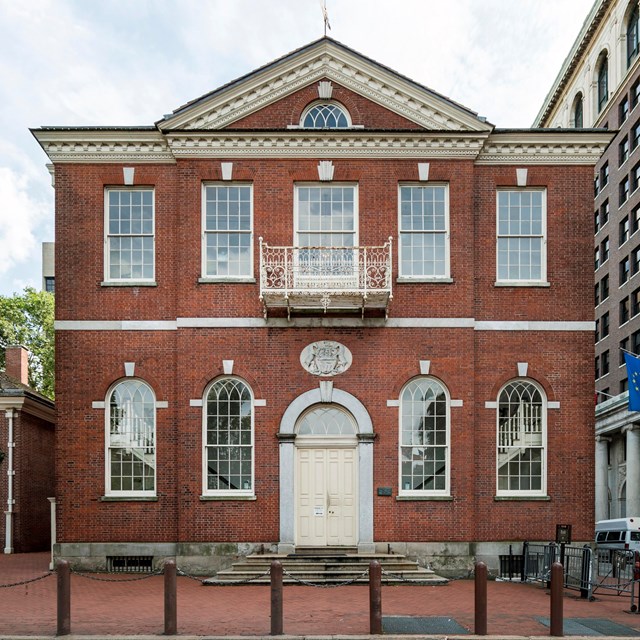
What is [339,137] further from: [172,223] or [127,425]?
[127,425]

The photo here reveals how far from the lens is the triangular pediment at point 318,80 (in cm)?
1956

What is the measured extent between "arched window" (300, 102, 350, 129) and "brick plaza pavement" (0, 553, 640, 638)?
11.0 metres

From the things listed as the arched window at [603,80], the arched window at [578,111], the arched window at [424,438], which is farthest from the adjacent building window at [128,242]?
the arched window at [578,111]

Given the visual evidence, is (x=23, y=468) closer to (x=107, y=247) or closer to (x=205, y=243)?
(x=107, y=247)

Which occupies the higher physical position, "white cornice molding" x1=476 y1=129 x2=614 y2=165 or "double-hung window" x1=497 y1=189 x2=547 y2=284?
Answer: "white cornice molding" x1=476 y1=129 x2=614 y2=165

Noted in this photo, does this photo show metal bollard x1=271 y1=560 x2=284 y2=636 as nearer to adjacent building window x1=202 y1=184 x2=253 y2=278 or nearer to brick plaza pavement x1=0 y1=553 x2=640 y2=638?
brick plaza pavement x1=0 y1=553 x2=640 y2=638

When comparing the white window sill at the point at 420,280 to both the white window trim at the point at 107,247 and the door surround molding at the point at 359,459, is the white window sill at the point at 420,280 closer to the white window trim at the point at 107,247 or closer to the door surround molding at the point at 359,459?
the door surround molding at the point at 359,459

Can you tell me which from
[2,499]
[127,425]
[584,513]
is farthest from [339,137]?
[2,499]

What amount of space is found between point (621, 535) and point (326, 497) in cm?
1271

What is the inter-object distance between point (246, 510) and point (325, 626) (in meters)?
6.70

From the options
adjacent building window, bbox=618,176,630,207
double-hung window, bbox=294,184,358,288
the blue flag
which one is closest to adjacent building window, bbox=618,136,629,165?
adjacent building window, bbox=618,176,630,207

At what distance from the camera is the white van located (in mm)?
25859

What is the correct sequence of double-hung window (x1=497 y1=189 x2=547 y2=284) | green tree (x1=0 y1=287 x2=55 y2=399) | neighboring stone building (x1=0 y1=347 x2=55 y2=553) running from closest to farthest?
double-hung window (x1=497 y1=189 x2=547 y2=284) → neighboring stone building (x1=0 y1=347 x2=55 y2=553) → green tree (x1=0 y1=287 x2=55 y2=399)

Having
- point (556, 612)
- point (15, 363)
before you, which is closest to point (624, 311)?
point (15, 363)
